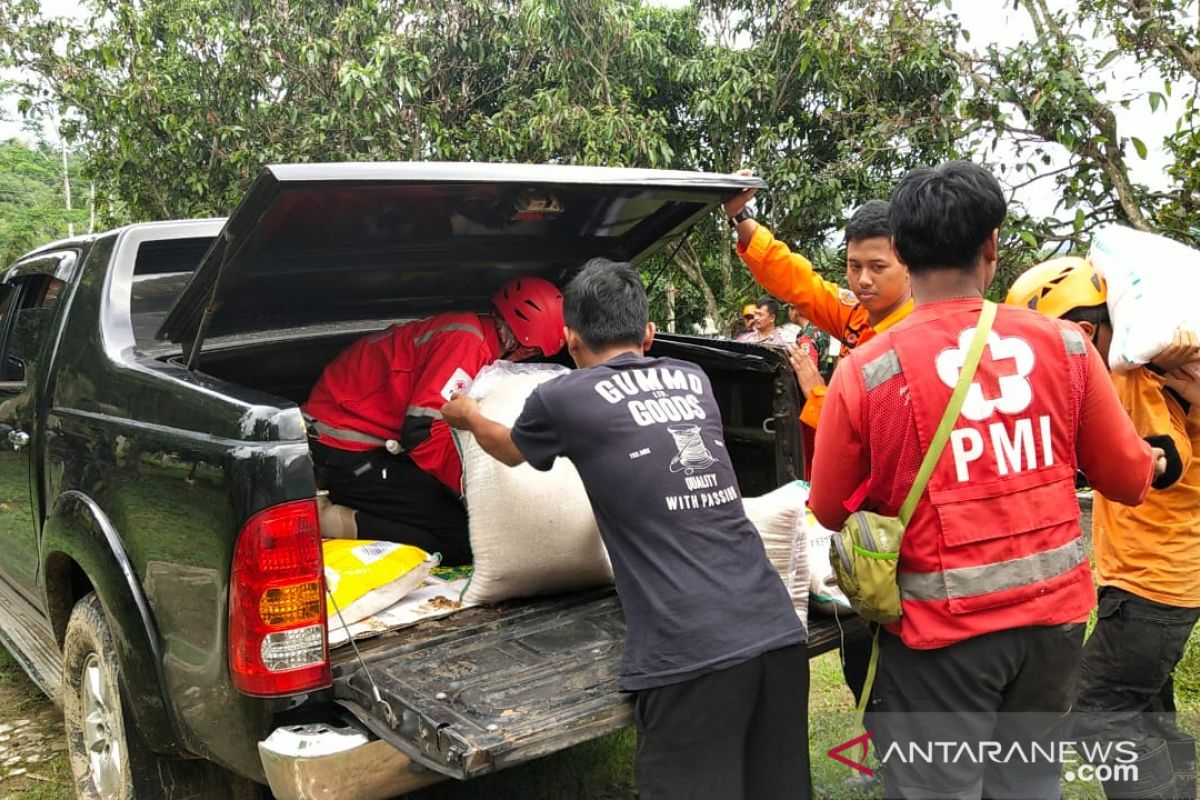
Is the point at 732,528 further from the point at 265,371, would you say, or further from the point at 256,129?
the point at 256,129

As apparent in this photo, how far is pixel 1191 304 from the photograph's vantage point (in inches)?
88.3

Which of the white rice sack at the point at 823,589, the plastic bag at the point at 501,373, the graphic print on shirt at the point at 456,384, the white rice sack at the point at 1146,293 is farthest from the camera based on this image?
the graphic print on shirt at the point at 456,384

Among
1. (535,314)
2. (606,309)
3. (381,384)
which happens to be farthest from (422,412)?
(606,309)

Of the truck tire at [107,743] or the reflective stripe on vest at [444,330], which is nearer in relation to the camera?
the truck tire at [107,743]

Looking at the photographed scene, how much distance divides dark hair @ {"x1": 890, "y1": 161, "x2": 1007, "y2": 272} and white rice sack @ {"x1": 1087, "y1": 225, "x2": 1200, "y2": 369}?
68cm

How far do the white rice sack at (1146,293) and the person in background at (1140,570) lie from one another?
88 millimetres

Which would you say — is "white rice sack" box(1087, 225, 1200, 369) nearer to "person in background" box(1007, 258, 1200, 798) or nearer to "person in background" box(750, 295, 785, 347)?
"person in background" box(1007, 258, 1200, 798)

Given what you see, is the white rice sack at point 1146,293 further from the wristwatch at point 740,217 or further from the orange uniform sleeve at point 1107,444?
the wristwatch at point 740,217

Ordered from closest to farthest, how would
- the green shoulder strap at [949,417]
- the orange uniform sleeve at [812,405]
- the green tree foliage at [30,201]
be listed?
the green shoulder strap at [949,417], the orange uniform sleeve at [812,405], the green tree foliage at [30,201]

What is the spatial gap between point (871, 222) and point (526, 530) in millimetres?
1661

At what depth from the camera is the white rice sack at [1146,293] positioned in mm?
2227

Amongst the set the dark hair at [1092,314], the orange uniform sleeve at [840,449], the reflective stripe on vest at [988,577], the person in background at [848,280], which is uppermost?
the person in background at [848,280]

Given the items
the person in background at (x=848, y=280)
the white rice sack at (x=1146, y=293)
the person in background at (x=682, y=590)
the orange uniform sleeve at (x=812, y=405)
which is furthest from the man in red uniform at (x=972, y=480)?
the orange uniform sleeve at (x=812, y=405)

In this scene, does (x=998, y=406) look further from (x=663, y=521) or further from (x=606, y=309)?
(x=606, y=309)
